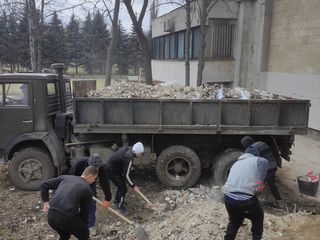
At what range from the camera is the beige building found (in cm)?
1402

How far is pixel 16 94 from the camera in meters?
8.30

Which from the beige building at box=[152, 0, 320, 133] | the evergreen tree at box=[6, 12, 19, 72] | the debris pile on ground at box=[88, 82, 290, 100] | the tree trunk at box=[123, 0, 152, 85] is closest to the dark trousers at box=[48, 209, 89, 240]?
the debris pile on ground at box=[88, 82, 290, 100]

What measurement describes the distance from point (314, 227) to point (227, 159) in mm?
2572

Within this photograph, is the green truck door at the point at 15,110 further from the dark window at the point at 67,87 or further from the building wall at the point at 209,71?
the building wall at the point at 209,71

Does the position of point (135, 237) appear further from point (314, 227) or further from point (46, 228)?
point (314, 227)

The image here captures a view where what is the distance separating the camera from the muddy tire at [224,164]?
8.39 m

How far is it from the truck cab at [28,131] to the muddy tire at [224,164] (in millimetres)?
3229

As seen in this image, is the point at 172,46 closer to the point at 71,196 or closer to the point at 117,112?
the point at 117,112

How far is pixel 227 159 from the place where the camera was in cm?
840

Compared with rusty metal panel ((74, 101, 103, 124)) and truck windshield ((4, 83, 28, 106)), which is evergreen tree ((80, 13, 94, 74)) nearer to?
truck windshield ((4, 83, 28, 106))

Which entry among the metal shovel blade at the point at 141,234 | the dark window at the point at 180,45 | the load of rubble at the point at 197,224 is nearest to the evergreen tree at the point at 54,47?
the dark window at the point at 180,45

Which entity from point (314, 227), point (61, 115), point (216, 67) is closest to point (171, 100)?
point (61, 115)

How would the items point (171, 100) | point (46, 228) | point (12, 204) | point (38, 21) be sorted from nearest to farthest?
point (46, 228) → point (12, 204) → point (171, 100) → point (38, 21)

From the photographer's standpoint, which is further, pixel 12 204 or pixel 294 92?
pixel 294 92
